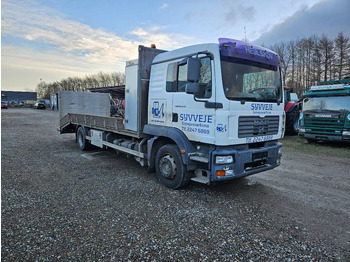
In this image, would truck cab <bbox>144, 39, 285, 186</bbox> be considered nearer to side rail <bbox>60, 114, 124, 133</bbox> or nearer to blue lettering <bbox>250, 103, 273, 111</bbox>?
blue lettering <bbox>250, 103, 273, 111</bbox>

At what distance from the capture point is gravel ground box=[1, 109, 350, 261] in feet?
9.05

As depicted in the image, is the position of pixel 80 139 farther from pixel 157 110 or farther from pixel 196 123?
pixel 196 123

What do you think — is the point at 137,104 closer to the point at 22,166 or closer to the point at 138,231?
the point at 138,231

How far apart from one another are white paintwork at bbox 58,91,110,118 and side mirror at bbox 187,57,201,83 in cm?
686

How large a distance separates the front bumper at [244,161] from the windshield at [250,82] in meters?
0.91

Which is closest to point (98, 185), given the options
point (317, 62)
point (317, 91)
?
point (317, 91)

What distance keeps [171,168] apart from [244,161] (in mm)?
1410

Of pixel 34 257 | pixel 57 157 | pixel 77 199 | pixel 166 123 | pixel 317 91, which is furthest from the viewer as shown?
pixel 317 91

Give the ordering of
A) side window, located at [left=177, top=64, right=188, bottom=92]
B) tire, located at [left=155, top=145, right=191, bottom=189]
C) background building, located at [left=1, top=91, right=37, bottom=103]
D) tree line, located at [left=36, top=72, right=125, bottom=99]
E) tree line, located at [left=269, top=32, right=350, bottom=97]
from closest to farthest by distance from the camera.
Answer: side window, located at [left=177, top=64, right=188, bottom=92], tire, located at [left=155, top=145, right=191, bottom=189], tree line, located at [left=269, top=32, right=350, bottom=97], tree line, located at [left=36, top=72, right=125, bottom=99], background building, located at [left=1, top=91, right=37, bottom=103]

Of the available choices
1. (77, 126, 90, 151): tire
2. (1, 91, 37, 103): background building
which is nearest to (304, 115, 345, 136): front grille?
(77, 126, 90, 151): tire

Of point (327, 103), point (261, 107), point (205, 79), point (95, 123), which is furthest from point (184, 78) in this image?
point (327, 103)

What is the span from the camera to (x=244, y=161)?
4.07 m

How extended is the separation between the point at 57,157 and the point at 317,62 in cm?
3050

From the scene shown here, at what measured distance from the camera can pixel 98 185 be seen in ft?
16.2
